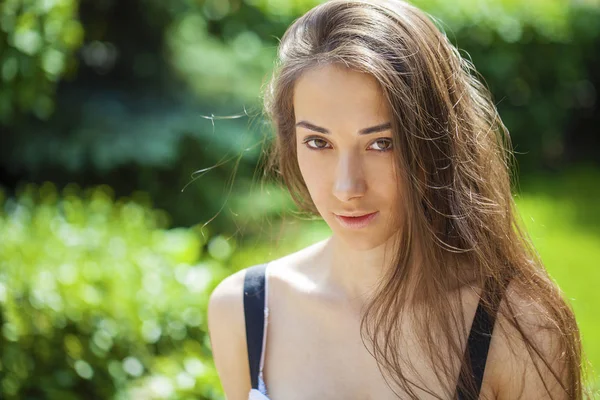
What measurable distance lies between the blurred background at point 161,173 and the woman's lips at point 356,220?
1.78ft

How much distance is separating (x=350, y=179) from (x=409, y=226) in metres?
0.20

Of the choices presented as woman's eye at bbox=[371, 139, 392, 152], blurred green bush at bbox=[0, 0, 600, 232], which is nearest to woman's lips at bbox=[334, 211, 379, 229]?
woman's eye at bbox=[371, 139, 392, 152]

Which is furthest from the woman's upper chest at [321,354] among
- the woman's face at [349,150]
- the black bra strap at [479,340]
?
the woman's face at [349,150]

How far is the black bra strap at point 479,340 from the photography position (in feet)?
6.07

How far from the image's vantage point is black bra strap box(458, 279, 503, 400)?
185 cm

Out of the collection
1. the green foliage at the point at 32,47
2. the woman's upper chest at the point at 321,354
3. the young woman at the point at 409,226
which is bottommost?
the woman's upper chest at the point at 321,354

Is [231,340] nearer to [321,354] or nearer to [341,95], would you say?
[321,354]

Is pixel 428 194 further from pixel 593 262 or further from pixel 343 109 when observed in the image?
pixel 593 262

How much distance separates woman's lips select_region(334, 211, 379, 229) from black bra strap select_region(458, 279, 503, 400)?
1.10 ft

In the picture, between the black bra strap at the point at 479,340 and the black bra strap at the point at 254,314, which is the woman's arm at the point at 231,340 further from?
the black bra strap at the point at 479,340

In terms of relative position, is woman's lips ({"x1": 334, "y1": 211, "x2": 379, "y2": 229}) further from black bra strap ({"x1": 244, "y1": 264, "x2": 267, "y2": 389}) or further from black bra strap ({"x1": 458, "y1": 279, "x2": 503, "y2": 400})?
black bra strap ({"x1": 244, "y1": 264, "x2": 267, "y2": 389})

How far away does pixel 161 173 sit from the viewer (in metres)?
5.89

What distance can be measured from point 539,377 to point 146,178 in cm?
431

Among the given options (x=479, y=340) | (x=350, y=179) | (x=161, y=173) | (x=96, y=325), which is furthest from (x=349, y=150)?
(x=161, y=173)
